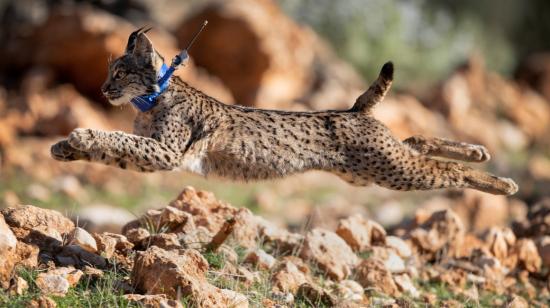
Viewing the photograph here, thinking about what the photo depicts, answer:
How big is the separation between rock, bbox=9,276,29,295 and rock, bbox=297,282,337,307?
85.3 inches

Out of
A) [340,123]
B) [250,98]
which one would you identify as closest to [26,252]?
[340,123]

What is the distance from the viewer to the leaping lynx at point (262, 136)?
27.6ft

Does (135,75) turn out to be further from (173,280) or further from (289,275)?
(173,280)

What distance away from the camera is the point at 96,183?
55.8 ft

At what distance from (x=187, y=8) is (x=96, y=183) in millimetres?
9731

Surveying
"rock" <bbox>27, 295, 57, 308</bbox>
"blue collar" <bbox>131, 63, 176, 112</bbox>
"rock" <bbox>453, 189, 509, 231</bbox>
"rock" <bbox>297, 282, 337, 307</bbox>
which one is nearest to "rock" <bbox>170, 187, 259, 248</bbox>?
"blue collar" <bbox>131, 63, 176, 112</bbox>

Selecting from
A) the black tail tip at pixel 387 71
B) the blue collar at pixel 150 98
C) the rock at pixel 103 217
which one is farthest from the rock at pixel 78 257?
the rock at pixel 103 217

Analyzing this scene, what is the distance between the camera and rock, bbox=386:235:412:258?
361 inches

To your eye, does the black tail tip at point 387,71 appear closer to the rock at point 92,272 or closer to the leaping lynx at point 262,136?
the leaping lynx at point 262,136

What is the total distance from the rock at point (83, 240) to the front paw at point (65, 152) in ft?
3.02

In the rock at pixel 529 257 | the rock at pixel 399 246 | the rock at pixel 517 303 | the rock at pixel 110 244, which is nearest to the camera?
the rock at pixel 110 244

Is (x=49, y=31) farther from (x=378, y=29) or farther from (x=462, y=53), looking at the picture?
(x=462, y=53)

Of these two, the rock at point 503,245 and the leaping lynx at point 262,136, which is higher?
the leaping lynx at point 262,136

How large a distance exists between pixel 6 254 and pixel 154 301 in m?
1.16
